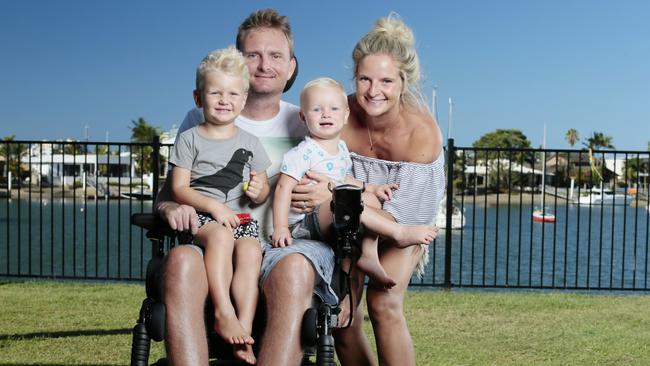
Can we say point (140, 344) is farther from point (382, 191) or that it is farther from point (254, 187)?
point (382, 191)

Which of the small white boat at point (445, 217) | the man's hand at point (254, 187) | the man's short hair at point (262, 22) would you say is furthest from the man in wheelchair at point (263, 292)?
the small white boat at point (445, 217)

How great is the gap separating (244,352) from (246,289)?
0.58ft

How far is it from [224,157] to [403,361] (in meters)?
1.11

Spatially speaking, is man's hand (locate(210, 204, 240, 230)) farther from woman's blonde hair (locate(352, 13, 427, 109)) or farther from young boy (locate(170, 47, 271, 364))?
woman's blonde hair (locate(352, 13, 427, 109))

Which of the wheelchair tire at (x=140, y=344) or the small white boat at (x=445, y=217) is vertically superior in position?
the wheelchair tire at (x=140, y=344)

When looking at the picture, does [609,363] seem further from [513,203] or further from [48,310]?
[513,203]

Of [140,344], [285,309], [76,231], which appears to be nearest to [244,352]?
[285,309]

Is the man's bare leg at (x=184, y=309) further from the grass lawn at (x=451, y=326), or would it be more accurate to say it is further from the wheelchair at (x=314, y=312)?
the grass lawn at (x=451, y=326)

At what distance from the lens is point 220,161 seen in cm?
278

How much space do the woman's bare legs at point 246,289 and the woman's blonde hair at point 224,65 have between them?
0.54 m

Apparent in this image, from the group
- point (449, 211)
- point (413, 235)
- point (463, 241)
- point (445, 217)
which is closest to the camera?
point (413, 235)

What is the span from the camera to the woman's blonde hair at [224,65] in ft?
8.84

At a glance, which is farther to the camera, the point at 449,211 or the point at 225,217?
the point at 449,211

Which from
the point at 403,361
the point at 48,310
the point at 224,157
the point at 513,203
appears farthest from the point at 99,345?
the point at 513,203
